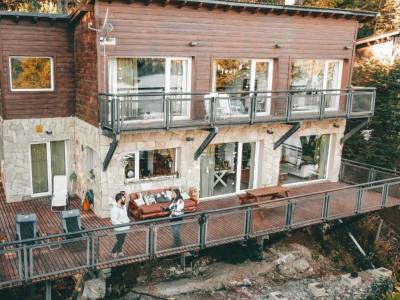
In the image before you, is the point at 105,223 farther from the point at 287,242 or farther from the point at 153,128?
the point at 287,242

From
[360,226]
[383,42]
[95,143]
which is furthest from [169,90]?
[383,42]

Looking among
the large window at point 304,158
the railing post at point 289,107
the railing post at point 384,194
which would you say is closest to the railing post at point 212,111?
the railing post at point 289,107

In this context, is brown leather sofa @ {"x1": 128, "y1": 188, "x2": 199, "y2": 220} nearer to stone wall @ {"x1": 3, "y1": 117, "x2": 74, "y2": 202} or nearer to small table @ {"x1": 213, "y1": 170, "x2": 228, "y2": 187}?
small table @ {"x1": 213, "y1": 170, "x2": 228, "y2": 187}

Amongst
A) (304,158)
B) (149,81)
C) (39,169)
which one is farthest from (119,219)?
(304,158)

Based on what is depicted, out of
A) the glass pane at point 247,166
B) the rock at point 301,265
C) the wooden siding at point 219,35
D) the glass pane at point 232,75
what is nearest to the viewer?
the wooden siding at point 219,35

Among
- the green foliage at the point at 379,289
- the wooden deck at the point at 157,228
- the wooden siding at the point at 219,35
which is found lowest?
the green foliage at the point at 379,289

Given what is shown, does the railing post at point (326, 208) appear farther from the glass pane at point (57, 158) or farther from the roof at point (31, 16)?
the roof at point (31, 16)

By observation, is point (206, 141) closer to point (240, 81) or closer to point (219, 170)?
point (219, 170)
